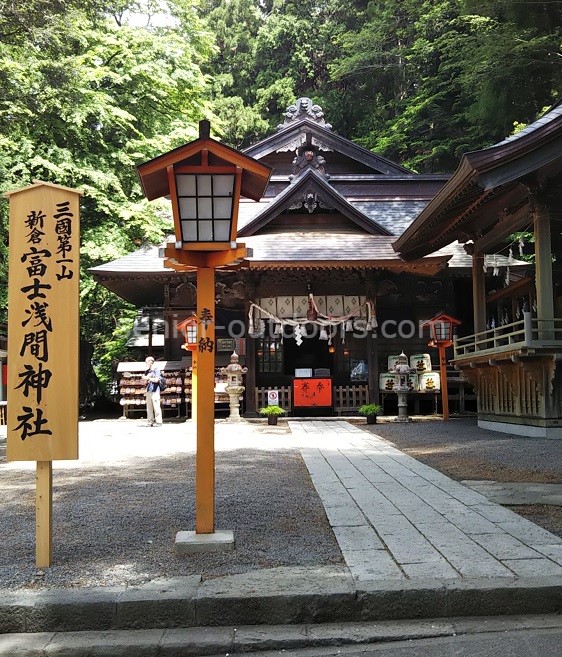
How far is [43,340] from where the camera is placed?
4547 millimetres

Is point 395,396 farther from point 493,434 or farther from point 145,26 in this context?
point 145,26

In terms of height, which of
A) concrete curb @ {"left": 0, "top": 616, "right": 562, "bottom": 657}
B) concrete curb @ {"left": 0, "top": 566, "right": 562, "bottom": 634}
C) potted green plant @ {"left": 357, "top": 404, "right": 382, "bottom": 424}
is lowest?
concrete curb @ {"left": 0, "top": 616, "right": 562, "bottom": 657}

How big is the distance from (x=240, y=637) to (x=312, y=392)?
47.1ft

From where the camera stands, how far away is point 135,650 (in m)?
3.45

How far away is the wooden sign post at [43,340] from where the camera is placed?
4492mm

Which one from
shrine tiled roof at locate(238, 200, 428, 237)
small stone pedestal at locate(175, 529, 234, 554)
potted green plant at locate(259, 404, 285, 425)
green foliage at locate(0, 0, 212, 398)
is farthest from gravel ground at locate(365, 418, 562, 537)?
green foliage at locate(0, 0, 212, 398)

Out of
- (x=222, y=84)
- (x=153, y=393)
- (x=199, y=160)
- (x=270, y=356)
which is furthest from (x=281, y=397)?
(x=222, y=84)

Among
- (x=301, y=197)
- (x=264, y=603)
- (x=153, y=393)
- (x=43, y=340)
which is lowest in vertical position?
(x=264, y=603)

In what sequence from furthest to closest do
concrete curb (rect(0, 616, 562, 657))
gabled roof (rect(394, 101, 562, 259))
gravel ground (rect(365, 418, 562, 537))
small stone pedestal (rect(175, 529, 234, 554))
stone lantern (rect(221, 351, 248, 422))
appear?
stone lantern (rect(221, 351, 248, 422))
gabled roof (rect(394, 101, 562, 259))
gravel ground (rect(365, 418, 562, 537))
small stone pedestal (rect(175, 529, 234, 554))
concrete curb (rect(0, 616, 562, 657))

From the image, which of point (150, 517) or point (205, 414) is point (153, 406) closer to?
point (150, 517)

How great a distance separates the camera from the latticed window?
19312mm

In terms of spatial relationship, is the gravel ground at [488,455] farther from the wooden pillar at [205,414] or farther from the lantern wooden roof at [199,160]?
the lantern wooden roof at [199,160]

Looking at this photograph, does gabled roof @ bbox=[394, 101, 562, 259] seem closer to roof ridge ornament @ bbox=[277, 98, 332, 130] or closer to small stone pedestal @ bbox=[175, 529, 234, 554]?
small stone pedestal @ bbox=[175, 529, 234, 554]

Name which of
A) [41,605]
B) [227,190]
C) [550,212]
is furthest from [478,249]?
[41,605]
